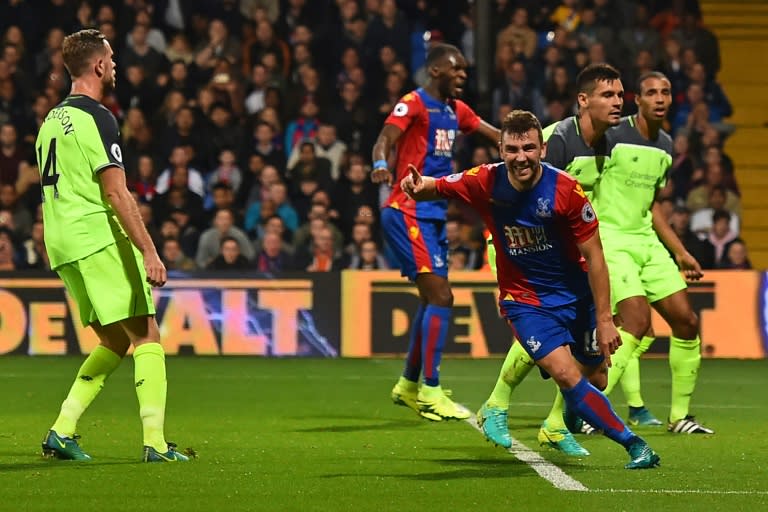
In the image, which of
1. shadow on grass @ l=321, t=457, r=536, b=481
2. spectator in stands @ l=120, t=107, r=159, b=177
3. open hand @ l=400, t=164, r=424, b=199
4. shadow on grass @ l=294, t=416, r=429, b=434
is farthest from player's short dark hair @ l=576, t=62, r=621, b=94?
spectator in stands @ l=120, t=107, r=159, b=177

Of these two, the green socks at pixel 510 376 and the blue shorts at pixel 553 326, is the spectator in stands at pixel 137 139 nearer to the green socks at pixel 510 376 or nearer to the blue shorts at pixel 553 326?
the green socks at pixel 510 376

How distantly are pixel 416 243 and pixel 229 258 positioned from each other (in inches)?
261

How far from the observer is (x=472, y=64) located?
2116 centimetres

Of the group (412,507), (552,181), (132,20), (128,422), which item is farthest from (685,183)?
(412,507)

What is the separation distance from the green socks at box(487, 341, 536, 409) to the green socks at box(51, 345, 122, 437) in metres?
2.12

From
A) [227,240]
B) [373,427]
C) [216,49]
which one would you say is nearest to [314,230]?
[227,240]

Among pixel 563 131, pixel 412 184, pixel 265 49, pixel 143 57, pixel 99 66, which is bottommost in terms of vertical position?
pixel 412 184

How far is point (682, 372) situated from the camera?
1039cm

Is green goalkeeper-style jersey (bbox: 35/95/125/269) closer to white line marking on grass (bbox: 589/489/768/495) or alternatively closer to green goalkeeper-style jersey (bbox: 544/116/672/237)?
white line marking on grass (bbox: 589/489/768/495)

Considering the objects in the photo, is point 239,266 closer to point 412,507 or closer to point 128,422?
point 128,422

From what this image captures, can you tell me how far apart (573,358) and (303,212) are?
10.7 metres

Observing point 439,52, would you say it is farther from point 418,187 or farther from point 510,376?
point 418,187

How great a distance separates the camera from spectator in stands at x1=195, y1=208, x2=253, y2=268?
17578 mm

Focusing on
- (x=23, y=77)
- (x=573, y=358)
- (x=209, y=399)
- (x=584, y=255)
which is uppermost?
(x=23, y=77)
